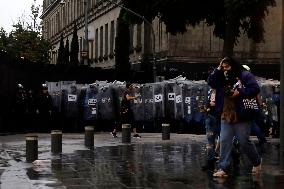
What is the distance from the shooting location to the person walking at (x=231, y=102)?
397 inches

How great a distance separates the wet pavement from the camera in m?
→ 9.70

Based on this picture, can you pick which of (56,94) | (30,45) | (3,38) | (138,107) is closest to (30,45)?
(30,45)

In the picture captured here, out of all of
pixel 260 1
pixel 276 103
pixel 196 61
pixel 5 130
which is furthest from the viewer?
pixel 196 61

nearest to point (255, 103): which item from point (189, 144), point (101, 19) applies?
point (189, 144)

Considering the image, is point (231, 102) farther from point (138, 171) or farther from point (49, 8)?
point (49, 8)

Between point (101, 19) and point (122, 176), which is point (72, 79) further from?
point (101, 19)

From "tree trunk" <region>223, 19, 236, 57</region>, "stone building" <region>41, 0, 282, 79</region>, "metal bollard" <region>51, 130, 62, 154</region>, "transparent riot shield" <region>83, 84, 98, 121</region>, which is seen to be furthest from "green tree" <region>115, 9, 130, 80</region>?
"metal bollard" <region>51, 130, 62, 154</region>

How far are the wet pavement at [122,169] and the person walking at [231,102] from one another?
1.41ft

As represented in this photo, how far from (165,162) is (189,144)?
5.43m

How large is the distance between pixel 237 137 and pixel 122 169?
239 centimetres

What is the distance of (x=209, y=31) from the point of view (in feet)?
143

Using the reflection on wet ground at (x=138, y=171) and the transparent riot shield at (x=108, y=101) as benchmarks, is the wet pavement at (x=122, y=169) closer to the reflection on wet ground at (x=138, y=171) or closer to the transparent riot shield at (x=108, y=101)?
the reflection on wet ground at (x=138, y=171)

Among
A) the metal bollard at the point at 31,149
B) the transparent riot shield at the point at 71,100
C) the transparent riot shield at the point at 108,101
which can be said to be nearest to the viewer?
the metal bollard at the point at 31,149

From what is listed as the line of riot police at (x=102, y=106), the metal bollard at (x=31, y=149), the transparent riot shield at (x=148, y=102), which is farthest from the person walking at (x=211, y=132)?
the transparent riot shield at (x=148, y=102)
